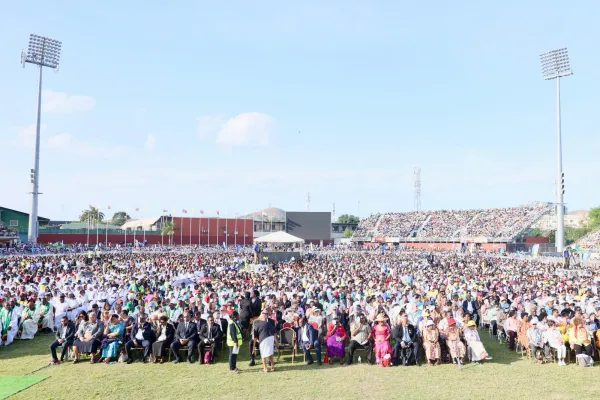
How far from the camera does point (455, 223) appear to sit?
236 feet

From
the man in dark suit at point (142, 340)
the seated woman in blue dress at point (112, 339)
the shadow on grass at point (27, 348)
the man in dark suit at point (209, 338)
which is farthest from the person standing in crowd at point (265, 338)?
the shadow on grass at point (27, 348)

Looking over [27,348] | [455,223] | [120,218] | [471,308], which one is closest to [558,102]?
[455,223]

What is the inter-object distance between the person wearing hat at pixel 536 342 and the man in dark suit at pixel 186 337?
7.47 m

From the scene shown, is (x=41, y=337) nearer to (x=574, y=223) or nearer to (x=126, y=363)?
(x=126, y=363)

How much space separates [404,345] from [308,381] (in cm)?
244

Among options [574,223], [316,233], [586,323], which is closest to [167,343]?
[586,323]

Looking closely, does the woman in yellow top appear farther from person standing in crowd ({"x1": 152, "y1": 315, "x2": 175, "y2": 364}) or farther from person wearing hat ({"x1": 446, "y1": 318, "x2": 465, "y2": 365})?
person standing in crowd ({"x1": 152, "y1": 315, "x2": 175, "y2": 364})

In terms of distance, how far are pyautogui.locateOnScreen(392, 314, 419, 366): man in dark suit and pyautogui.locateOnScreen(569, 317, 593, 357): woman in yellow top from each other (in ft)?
10.7

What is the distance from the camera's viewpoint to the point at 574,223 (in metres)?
106

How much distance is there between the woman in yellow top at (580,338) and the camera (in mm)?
10008

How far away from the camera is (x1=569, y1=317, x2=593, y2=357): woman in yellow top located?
10008mm

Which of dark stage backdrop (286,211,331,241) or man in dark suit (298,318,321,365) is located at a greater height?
dark stage backdrop (286,211,331,241)

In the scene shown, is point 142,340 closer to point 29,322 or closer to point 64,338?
point 64,338

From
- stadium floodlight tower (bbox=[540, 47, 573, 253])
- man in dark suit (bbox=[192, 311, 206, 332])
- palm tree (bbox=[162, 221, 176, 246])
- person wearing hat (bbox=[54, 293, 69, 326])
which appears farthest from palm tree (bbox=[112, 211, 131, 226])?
man in dark suit (bbox=[192, 311, 206, 332])
